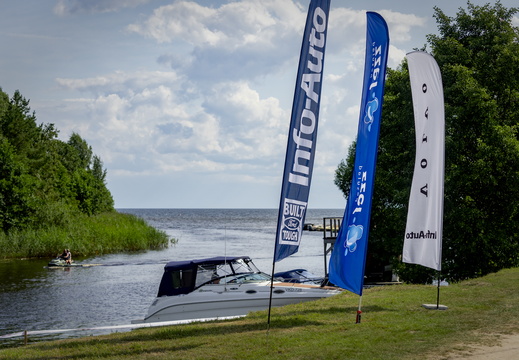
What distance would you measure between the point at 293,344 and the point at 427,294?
743 cm

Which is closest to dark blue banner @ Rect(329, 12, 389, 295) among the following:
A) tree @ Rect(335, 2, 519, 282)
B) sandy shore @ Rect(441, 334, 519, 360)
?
sandy shore @ Rect(441, 334, 519, 360)

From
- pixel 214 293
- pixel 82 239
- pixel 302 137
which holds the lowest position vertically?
pixel 82 239

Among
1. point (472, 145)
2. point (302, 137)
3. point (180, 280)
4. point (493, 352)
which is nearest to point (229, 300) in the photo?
point (180, 280)

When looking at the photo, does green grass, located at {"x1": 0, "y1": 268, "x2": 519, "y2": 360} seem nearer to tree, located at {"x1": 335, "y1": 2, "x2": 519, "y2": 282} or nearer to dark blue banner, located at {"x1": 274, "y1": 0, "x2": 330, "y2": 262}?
dark blue banner, located at {"x1": 274, "y1": 0, "x2": 330, "y2": 262}

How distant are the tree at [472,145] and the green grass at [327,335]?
32.5ft

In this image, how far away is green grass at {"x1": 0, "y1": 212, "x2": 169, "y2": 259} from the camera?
160 ft

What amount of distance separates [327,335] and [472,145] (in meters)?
17.8

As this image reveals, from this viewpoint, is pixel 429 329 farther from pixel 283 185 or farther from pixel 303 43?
pixel 303 43

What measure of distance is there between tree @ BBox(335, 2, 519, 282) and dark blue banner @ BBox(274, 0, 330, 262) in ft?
49.3

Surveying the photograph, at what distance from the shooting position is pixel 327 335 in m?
11.7

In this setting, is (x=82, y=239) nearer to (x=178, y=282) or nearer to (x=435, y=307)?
(x=178, y=282)

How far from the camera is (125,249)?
56.8 m

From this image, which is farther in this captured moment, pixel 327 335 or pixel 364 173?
pixel 364 173

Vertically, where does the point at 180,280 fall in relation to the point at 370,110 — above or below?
below
